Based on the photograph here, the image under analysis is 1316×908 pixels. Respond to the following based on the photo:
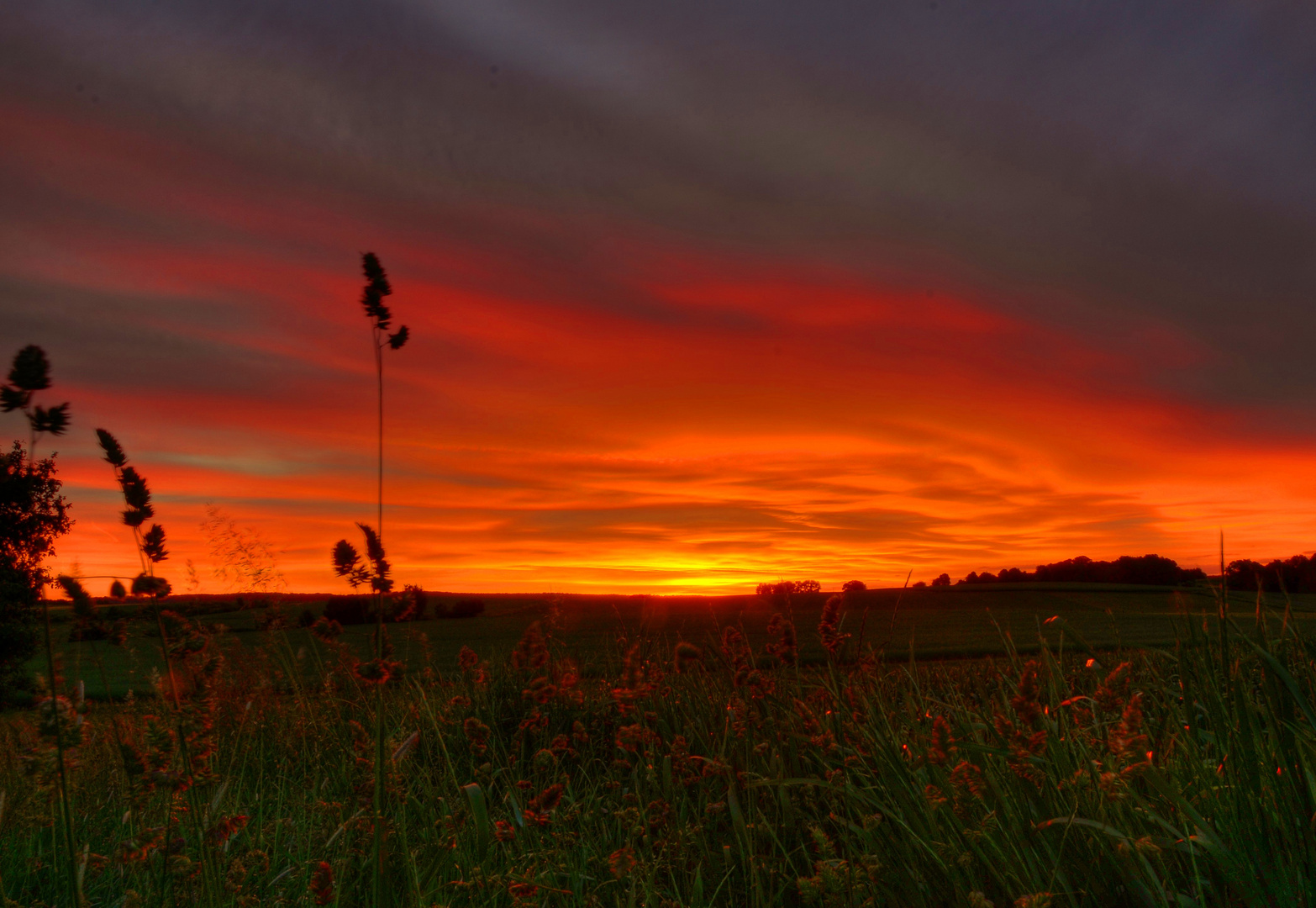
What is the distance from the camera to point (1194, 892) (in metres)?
2.23

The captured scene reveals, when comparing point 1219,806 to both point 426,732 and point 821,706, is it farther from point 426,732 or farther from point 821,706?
point 426,732

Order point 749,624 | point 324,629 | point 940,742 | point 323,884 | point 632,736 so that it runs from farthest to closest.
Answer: point 749,624
point 632,736
point 324,629
point 323,884
point 940,742

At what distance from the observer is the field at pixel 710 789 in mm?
2307

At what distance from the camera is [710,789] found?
14.0ft

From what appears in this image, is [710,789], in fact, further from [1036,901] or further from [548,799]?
[1036,901]

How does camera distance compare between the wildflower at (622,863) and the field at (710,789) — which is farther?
the wildflower at (622,863)

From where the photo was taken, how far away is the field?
231cm

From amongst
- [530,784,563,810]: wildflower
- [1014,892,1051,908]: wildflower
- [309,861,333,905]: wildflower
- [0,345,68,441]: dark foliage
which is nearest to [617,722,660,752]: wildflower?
[530,784,563,810]: wildflower

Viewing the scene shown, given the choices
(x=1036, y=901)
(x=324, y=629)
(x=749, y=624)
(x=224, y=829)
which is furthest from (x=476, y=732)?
(x=749, y=624)

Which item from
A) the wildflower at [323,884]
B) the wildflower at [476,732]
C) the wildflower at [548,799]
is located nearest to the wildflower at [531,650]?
the wildflower at [476,732]

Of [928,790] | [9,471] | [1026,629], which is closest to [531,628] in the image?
[928,790]

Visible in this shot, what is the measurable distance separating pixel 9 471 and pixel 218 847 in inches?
77.6

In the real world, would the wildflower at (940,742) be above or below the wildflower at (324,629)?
below

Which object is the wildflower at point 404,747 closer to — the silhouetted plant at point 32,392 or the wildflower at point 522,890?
the wildflower at point 522,890
